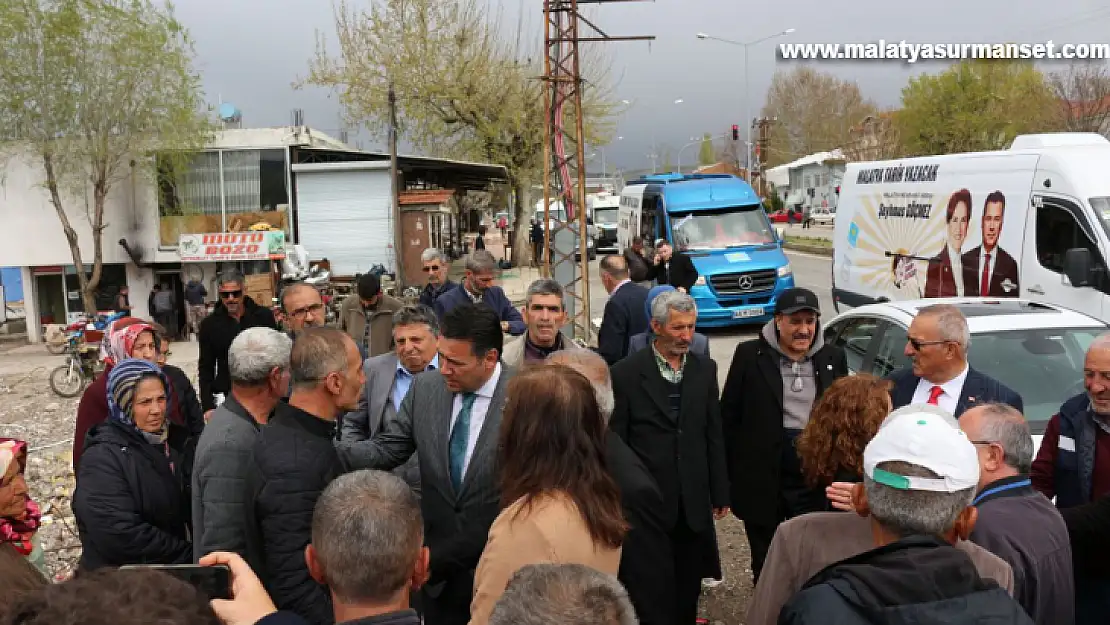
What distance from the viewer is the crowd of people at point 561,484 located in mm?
2029

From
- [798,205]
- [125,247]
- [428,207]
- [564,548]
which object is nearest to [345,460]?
[564,548]

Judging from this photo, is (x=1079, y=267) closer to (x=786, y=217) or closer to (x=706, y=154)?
(x=786, y=217)

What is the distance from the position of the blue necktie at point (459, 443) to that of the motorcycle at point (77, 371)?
1327cm

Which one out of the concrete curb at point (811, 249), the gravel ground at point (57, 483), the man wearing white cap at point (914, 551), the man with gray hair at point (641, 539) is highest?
the man wearing white cap at point (914, 551)

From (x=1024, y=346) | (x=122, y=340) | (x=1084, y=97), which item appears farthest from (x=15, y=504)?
(x=1084, y=97)

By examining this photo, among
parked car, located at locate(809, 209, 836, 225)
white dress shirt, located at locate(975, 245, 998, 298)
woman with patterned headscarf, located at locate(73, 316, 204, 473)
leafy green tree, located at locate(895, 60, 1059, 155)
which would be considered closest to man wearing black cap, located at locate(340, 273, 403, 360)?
woman with patterned headscarf, located at locate(73, 316, 204, 473)

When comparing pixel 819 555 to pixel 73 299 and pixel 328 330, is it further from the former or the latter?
pixel 73 299

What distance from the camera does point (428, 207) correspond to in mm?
26109

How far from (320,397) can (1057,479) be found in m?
3.16

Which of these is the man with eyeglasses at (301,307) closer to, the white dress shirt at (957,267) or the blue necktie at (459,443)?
the blue necktie at (459,443)

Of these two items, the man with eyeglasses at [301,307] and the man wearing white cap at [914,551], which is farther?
the man with eyeglasses at [301,307]

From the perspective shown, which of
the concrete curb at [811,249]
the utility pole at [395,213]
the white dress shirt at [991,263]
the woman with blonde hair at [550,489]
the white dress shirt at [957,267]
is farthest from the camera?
the concrete curb at [811,249]

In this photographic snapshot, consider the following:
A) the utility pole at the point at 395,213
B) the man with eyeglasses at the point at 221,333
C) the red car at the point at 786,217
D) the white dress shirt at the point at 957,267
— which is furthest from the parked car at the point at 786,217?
the man with eyeglasses at the point at 221,333

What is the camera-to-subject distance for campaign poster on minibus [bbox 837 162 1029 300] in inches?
439
